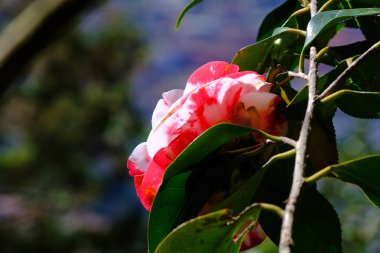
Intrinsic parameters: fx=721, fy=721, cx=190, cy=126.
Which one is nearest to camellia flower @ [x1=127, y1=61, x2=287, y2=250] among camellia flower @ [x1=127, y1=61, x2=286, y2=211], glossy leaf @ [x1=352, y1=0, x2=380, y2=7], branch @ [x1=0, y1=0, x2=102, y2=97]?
camellia flower @ [x1=127, y1=61, x2=286, y2=211]

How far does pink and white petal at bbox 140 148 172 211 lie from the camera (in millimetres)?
420

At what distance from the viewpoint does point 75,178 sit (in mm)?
6906

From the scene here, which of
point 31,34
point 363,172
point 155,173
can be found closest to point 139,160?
Result: point 155,173

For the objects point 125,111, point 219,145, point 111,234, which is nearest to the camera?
point 219,145

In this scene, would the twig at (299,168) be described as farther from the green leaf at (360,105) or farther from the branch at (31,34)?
the branch at (31,34)

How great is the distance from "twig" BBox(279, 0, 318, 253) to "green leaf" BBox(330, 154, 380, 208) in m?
0.03

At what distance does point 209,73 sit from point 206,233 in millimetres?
132

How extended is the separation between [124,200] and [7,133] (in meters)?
1.64

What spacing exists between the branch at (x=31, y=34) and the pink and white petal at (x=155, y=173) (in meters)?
0.90

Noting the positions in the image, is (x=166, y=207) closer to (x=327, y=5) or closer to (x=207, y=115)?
(x=207, y=115)

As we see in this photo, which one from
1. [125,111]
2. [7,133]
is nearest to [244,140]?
[125,111]

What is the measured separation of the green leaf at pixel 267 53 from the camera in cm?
49

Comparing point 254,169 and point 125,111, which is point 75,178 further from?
point 254,169

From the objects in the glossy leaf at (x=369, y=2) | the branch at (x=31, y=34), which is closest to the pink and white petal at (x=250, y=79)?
the glossy leaf at (x=369, y=2)
